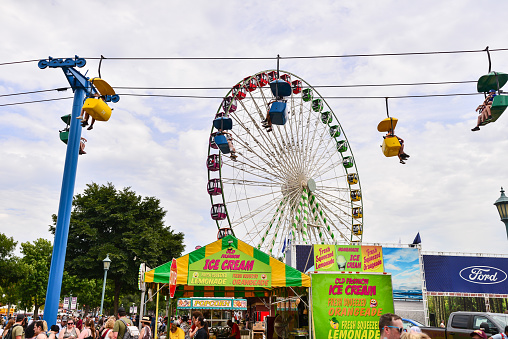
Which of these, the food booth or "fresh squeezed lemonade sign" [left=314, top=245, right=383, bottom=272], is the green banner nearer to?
the food booth

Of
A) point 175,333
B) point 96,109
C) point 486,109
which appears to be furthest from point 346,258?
point 96,109

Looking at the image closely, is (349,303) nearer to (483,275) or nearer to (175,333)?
(175,333)

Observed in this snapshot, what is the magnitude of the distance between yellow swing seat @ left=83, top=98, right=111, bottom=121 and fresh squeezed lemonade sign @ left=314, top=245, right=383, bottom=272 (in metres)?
15.9

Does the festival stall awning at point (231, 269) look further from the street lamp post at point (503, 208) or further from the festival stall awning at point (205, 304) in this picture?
the festival stall awning at point (205, 304)

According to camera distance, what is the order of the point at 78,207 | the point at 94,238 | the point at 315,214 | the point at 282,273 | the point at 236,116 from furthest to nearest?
the point at 78,207 → the point at 94,238 → the point at 315,214 → the point at 236,116 → the point at 282,273

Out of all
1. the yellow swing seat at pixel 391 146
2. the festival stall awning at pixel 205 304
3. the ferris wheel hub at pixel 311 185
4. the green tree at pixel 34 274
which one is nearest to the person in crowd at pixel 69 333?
the yellow swing seat at pixel 391 146

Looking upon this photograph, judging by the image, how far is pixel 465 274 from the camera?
2595 centimetres

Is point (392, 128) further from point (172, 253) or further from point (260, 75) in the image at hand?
point (172, 253)

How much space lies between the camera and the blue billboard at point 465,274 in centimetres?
2562

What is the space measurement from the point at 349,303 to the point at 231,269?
3071 mm

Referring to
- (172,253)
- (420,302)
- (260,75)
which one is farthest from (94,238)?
(420,302)

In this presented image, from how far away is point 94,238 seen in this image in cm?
3164

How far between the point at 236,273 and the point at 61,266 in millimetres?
4233

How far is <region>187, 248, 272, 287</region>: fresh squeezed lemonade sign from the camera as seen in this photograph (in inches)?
419
